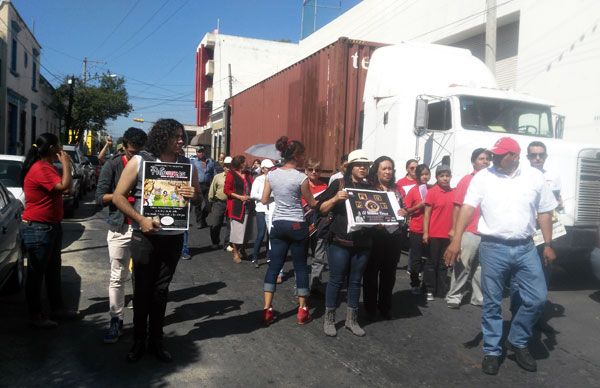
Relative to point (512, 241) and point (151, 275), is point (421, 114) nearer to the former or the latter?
point (512, 241)

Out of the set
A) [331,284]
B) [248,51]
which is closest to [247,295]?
[331,284]

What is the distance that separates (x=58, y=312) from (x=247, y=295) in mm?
2210

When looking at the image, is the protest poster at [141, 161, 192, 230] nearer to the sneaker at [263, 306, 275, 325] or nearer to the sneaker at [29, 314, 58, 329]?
the sneaker at [263, 306, 275, 325]

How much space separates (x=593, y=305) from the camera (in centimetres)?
702

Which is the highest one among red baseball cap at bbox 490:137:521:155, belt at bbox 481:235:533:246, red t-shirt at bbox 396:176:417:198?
red baseball cap at bbox 490:137:521:155

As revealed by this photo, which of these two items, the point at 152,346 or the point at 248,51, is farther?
the point at 248,51

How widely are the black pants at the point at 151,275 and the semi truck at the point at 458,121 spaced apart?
562 centimetres

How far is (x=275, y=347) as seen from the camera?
4.93 metres

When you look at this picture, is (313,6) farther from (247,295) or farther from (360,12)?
(247,295)

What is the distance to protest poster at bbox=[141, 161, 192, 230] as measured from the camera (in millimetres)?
4191

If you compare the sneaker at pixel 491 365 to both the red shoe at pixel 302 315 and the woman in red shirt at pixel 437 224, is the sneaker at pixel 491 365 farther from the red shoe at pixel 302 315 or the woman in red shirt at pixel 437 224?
the woman in red shirt at pixel 437 224

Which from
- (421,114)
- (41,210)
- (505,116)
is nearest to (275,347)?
(41,210)

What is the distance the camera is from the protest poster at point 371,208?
199 inches

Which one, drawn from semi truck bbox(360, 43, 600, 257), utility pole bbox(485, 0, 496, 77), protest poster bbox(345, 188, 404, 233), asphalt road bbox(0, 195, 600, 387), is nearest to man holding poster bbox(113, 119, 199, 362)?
asphalt road bbox(0, 195, 600, 387)
